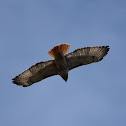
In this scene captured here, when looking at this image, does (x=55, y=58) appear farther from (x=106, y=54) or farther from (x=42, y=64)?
(x=106, y=54)

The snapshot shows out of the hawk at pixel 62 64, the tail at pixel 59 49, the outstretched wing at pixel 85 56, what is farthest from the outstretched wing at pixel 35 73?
the outstretched wing at pixel 85 56

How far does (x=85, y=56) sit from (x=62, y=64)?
110 centimetres

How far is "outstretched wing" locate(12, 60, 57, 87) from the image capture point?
14461 millimetres

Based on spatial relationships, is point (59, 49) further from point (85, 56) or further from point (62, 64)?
point (85, 56)

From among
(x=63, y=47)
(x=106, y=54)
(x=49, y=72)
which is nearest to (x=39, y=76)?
(x=49, y=72)

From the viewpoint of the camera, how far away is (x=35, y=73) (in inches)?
574

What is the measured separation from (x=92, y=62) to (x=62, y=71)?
1.40m

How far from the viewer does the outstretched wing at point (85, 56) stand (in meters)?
14.5

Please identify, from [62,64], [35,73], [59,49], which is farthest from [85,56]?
[35,73]

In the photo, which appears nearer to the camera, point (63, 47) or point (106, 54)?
point (63, 47)

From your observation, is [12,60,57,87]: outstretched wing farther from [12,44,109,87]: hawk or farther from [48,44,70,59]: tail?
[48,44,70,59]: tail

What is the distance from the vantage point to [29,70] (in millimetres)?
14453

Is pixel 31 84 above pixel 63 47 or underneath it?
underneath

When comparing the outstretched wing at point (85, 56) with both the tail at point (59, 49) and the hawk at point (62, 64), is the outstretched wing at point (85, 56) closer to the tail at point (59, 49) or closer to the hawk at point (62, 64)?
the hawk at point (62, 64)
